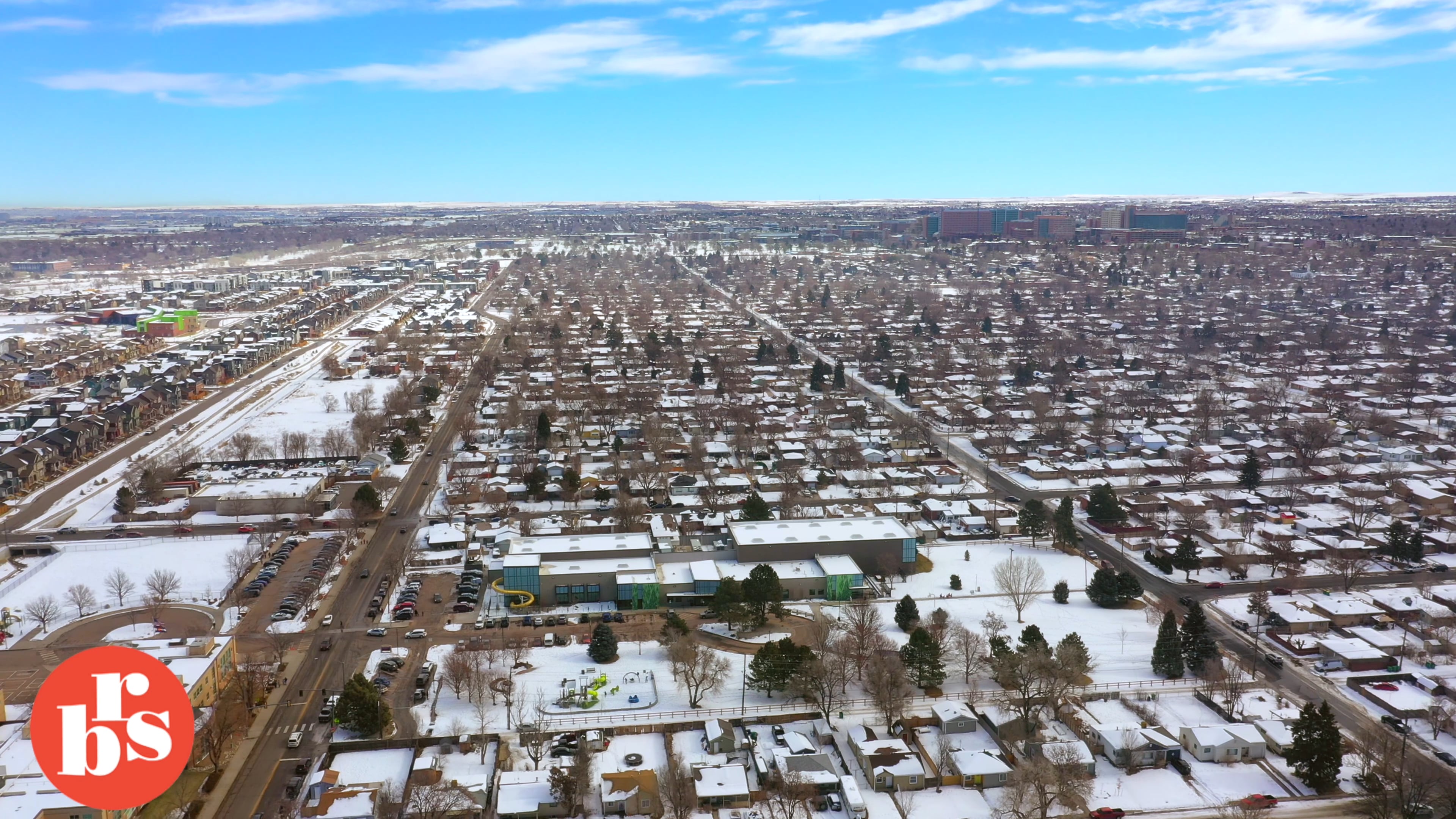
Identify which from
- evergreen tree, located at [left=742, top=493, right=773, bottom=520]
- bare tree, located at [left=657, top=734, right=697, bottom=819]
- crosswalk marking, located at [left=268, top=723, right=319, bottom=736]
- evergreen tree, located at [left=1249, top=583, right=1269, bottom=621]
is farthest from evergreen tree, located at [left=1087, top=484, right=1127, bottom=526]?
Answer: crosswalk marking, located at [left=268, top=723, right=319, bottom=736]

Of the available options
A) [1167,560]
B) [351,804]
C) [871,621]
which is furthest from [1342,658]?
[351,804]

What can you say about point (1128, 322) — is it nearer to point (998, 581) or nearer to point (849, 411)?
point (849, 411)

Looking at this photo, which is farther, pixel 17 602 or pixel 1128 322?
pixel 1128 322

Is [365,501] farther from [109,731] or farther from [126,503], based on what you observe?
[109,731]

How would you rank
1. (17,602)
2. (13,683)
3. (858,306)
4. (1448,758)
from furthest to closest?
(858,306) → (17,602) → (13,683) → (1448,758)

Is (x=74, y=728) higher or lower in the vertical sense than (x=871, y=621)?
higher

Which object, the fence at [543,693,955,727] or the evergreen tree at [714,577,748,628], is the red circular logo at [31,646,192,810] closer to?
the fence at [543,693,955,727]
